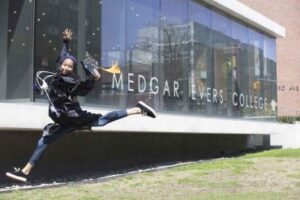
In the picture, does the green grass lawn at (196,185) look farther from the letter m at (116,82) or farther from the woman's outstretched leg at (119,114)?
the woman's outstretched leg at (119,114)

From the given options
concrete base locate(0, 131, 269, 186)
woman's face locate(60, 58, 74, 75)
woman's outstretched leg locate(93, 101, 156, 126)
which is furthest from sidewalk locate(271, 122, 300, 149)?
woman's face locate(60, 58, 74, 75)

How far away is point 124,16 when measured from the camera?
594 inches

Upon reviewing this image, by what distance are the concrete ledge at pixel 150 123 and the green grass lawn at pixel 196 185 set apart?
127 cm

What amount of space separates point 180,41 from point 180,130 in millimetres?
2801

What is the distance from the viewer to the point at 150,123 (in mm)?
15328

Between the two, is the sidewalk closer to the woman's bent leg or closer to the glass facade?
the glass facade

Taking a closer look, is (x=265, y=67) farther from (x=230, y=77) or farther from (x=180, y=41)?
(x=180, y=41)

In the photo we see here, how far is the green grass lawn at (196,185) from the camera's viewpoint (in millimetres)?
10430

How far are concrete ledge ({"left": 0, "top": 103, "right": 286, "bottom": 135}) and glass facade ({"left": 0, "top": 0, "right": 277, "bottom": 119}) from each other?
0.36 metres

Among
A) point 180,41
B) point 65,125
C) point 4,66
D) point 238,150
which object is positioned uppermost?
point 180,41

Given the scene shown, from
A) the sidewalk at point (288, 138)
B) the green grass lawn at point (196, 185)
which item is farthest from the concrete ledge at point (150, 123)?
the sidewalk at point (288, 138)

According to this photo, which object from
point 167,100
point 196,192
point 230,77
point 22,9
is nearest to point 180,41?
point 167,100

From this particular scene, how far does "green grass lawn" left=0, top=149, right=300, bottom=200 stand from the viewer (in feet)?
34.2

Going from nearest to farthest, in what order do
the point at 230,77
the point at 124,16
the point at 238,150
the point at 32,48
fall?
1. the point at 32,48
2. the point at 124,16
3. the point at 230,77
4. the point at 238,150
